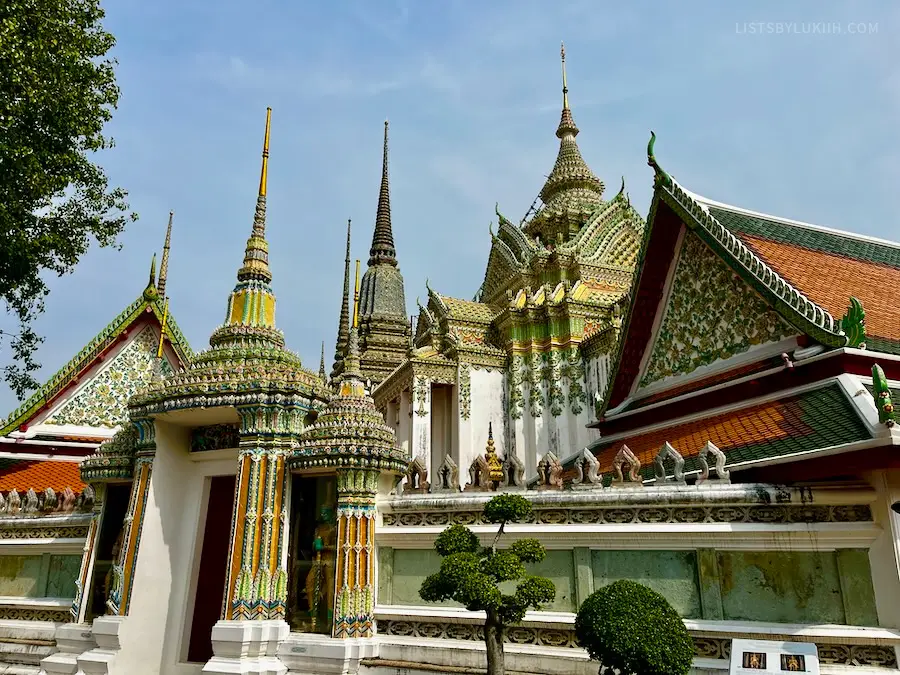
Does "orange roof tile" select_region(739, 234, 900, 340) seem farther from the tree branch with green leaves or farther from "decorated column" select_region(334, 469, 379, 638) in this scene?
the tree branch with green leaves

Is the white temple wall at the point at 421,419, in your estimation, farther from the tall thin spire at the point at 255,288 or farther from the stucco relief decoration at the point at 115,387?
the tall thin spire at the point at 255,288

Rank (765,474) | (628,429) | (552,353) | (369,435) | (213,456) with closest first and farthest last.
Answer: (765,474) → (369,435) → (213,456) → (628,429) → (552,353)

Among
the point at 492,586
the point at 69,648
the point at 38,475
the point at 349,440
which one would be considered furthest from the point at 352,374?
the point at 38,475

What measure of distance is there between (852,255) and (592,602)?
7747 millimetres

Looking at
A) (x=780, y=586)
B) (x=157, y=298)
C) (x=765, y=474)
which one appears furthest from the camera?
(x=157, y=298)

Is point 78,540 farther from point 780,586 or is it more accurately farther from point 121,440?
point 780,586

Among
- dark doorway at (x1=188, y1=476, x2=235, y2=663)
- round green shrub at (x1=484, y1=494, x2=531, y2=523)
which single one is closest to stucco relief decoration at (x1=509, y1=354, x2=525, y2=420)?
dark doorway at (x1=188, y1=476, x2=235, y2=663)

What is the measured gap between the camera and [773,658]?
4.97m

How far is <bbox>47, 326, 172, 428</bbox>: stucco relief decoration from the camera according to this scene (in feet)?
47.2

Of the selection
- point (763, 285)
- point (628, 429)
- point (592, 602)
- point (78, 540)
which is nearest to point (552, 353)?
point (628, 429)

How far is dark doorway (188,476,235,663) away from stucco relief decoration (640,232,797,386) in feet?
19.9

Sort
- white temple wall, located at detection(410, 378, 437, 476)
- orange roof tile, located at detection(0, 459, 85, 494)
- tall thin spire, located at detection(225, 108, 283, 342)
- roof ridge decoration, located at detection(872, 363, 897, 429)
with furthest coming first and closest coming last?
1. white temple wall, located at detection(410, 378, 437, 476)
2. orange roof tile, located at detection(0, 459, 85, 494)
3. tall thin spire, located at detection(225, 108, 283, 342)
4. roof ridge decoration, located at detection(872, 363, 897, 429)

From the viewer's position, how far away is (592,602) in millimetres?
5062

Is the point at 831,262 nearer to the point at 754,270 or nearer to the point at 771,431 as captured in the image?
the point at 754,270
